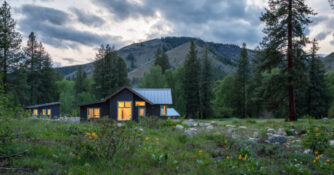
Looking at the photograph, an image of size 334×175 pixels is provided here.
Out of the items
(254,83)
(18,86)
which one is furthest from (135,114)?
(254,83)

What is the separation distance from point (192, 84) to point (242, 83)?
32.3 feet

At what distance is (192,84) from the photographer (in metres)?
40.6

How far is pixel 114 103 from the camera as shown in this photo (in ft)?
72.2

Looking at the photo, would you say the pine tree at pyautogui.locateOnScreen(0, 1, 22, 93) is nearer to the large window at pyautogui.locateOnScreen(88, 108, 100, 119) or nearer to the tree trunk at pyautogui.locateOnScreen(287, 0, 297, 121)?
the large window at pyautogui.locateOnScreen(88, 108, 100, 119)

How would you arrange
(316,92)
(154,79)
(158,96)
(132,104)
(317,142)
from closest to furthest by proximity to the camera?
(317,142) → (132,104) → (158,96) → (316,92) → (154,79)

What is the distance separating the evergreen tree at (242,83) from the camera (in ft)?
126

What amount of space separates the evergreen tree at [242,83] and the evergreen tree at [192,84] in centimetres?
776

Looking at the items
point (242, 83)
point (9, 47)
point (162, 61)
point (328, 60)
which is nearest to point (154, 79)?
point (162, 61)

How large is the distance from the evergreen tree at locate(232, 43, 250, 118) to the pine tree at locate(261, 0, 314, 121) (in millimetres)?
21361

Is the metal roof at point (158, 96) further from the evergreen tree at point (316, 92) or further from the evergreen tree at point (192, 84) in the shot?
the evergreen tree at point (316, 92)

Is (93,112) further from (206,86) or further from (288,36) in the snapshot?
(206,86)

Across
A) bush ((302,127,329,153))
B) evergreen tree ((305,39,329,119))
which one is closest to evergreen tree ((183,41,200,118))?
evergreen tree ((305,39,329,119))

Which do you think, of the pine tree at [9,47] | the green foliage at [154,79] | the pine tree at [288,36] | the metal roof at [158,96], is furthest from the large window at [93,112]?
the green foliage at [154,79]

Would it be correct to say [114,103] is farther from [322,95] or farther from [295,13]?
[322,95]
